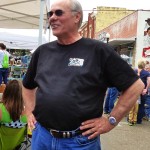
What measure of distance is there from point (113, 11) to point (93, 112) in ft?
122

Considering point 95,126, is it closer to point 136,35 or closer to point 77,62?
point 77,62

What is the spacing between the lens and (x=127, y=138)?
736 cm

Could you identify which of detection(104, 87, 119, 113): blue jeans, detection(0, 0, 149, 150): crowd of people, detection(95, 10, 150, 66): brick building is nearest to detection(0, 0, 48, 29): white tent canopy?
detection(104, 87, 119, 113): blue jeans

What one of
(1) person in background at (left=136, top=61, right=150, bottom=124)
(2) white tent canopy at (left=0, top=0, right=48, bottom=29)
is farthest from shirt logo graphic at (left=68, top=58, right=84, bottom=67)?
(1) person in background at (left=136, top=61, right=150, bottom=124)

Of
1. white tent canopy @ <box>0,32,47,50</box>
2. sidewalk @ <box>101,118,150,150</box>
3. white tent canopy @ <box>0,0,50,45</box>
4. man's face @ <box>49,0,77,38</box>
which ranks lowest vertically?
sidewalk @ <box>101,118,150,150</box>

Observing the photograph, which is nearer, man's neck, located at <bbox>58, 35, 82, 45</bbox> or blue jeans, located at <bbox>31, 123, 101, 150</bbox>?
blue jeans, located at <bbox>31, 123, 101, 150</bbox>

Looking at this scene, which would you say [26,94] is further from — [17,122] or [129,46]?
[129,46]

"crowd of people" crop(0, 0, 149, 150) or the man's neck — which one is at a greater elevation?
the man's neck

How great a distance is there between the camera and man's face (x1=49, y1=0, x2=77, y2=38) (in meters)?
2.74

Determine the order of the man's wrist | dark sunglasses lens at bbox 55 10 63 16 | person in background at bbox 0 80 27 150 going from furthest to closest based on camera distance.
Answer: person in background at bbox 0 80 27 150 < dark sunglasses lens at bbox 55 10 63 16 < the man's wrist

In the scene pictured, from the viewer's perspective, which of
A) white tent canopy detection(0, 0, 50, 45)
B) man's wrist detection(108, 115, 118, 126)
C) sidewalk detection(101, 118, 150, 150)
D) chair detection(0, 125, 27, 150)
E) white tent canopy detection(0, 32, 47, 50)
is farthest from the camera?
white tent canopy detection(0, 32, 47, 50)

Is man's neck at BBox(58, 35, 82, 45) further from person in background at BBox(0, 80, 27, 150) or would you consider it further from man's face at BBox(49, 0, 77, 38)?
person in background at BBox(0, 80, 27, 150)

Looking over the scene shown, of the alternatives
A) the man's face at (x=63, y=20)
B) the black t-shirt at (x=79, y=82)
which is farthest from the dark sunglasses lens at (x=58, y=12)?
the black t-shirt at (x=79, y=82)

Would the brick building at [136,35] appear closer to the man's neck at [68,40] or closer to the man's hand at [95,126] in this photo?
the man's neck at [68,40]
